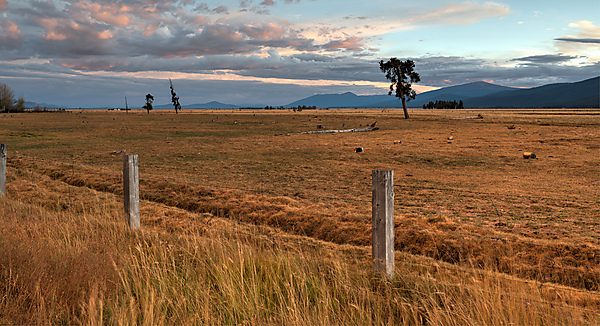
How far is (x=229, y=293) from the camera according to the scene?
4.64 meters

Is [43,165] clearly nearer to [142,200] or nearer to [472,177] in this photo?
[142,200]

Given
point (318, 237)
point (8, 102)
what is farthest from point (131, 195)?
point (8, 102)

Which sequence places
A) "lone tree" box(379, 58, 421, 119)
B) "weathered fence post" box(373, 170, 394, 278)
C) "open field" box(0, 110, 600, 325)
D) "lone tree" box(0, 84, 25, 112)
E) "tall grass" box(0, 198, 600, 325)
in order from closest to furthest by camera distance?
"tall grass" box(0, 198, 600, 325) → "open field" box(0, 110, 600, 325) → "weathered fence post" box(373, 170, 394, 278) → "lone tree" box(379, 58, 421, 119) → "lone tree" box(0, 84, 25, 112)

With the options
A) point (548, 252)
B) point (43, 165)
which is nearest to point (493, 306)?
point (548, 252)

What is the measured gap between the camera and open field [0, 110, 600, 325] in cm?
463

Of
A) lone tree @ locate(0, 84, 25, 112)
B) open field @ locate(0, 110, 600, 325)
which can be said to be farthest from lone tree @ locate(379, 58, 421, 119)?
lone tree @ locate(0, 84, 25, 112)

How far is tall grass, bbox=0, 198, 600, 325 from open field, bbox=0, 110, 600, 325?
0.10 feet

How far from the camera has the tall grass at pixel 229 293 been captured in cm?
429

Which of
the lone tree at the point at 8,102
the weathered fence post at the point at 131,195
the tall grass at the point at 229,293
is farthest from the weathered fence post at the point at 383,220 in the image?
the lone tree at the point at 8,102

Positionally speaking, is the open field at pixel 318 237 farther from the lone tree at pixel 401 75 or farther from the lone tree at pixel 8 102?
the lone tree at pixel 8 102

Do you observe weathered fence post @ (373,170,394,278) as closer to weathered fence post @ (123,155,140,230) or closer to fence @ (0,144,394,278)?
fence @ (0,144,394,278)

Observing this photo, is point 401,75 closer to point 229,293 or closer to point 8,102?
point 229,293

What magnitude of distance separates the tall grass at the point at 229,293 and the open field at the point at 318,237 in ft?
0.10

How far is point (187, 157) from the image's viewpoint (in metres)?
23.3
